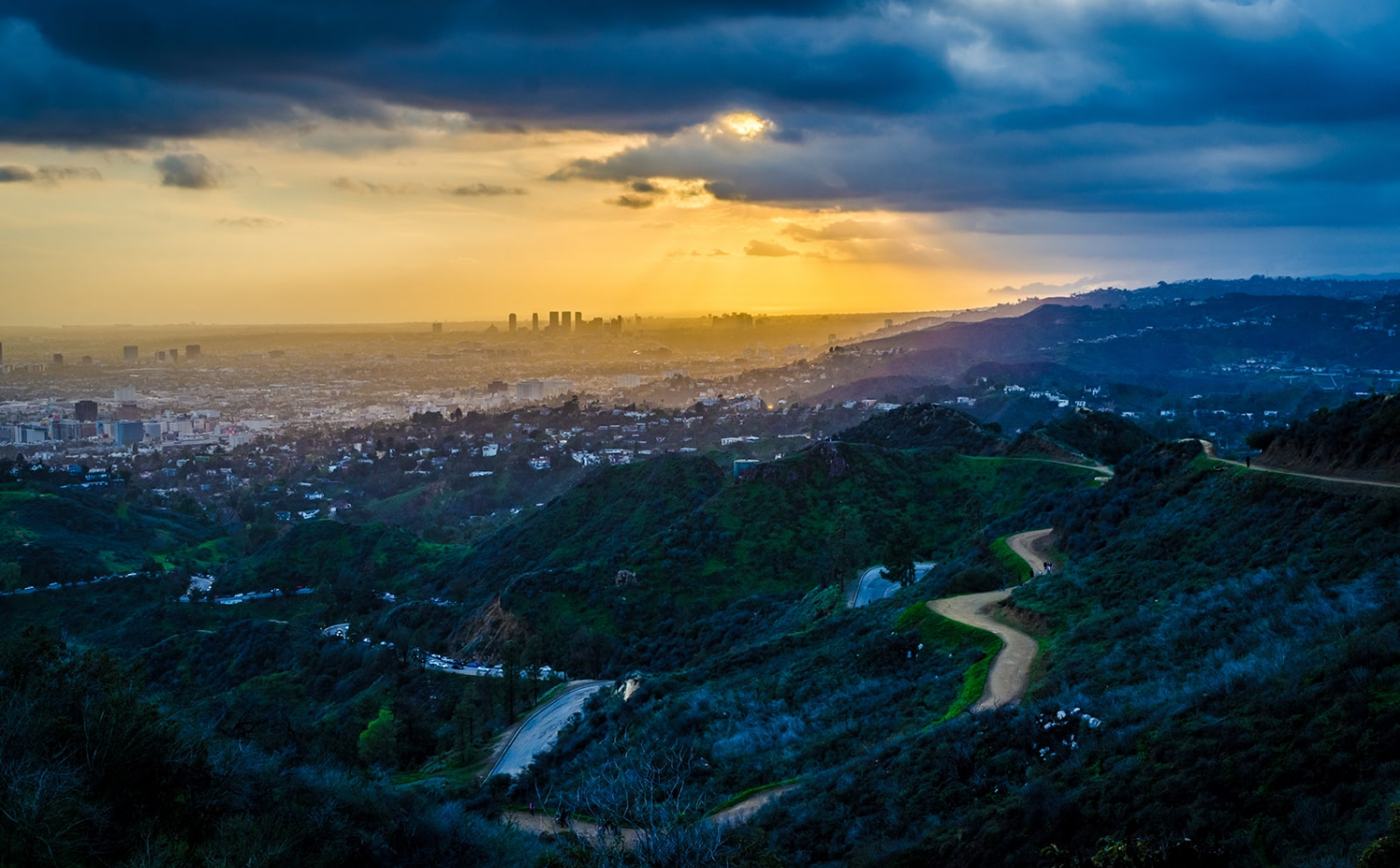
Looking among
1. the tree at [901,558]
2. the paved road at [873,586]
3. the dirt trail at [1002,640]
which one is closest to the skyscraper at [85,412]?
the tree at [901,558]

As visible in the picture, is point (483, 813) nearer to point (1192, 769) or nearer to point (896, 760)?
point (896, 760)

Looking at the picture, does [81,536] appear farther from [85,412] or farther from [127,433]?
[85,412]

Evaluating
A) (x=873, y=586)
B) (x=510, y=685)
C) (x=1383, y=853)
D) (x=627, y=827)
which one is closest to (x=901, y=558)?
(x=873, y=586)

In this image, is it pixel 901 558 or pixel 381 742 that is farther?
Answer: pixel 901 558

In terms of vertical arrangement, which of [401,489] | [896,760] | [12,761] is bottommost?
[401,489]

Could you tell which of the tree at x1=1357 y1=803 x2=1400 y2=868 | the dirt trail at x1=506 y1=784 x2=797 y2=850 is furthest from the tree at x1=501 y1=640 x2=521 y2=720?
the tree at x1=1357 y1=803 x2=1400 y2=868

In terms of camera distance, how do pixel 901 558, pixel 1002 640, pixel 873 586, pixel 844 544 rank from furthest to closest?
pixel 844 544, pixel 873 586, pixel 901 558, pixel 1002 640

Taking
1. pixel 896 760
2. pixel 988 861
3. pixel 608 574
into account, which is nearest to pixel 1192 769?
pixel 988 861
